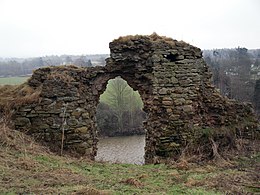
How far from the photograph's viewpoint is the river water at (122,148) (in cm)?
1923

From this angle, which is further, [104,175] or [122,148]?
[122,148]

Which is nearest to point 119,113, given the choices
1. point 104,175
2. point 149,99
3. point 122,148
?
point 122,148

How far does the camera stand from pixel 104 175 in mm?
6652

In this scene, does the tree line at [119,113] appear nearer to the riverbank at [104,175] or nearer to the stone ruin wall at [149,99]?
the stone ruin wall at [149,99]

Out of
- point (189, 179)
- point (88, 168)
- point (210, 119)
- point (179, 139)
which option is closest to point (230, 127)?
point (210, 119)

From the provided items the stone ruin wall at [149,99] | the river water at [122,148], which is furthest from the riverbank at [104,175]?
the river water at [122,148]

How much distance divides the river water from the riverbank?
10540 mm

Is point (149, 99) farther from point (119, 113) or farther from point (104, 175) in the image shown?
point (119, 113)

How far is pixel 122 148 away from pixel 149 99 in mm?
14206

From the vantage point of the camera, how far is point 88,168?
23.5 ft

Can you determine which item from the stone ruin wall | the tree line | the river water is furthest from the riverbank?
the tree line

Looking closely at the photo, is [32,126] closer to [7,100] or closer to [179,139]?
[7,100]

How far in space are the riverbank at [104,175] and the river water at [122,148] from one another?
1054 centimetres

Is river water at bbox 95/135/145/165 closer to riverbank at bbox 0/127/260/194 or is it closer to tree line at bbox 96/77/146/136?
tree line at bbox 96/77/146/136
